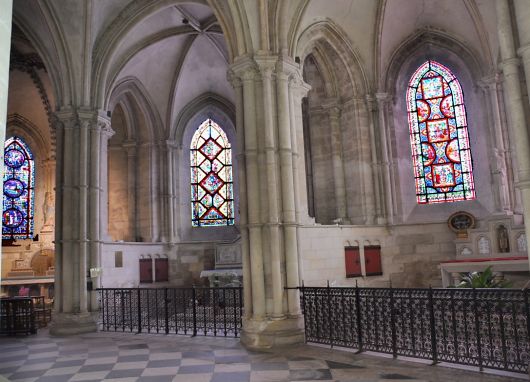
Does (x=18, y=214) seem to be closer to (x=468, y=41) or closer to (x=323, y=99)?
(x=323, y=99)

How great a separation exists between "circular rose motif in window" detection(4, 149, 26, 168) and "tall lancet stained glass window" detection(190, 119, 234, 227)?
27.6 feet

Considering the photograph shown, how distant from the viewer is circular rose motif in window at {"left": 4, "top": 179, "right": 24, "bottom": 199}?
22.0 m

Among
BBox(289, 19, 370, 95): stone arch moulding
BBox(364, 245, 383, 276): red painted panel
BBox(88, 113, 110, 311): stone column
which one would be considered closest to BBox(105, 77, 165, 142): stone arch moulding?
BBox(88, 113, 110, 311): stone column

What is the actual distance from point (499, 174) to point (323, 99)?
18.7 ft

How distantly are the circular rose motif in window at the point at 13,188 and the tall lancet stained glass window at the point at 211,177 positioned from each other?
833cm

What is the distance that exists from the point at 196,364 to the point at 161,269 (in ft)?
37.7

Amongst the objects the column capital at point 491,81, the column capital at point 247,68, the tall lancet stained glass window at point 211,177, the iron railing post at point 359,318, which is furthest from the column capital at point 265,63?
the tall lancet stained glass window at point 211,177

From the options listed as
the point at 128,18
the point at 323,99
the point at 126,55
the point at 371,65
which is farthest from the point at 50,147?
the point at 371,65

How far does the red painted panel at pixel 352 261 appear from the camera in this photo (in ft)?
44.5

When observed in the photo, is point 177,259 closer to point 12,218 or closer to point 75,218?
point 75,218

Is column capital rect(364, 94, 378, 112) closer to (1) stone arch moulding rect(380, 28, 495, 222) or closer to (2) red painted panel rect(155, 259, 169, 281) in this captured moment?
(1) stone arch moulding rect(380, 28, 495, 222)

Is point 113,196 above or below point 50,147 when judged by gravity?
below

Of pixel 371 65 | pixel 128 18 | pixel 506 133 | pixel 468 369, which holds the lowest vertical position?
pixel 468 369

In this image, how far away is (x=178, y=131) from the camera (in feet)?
67.1
